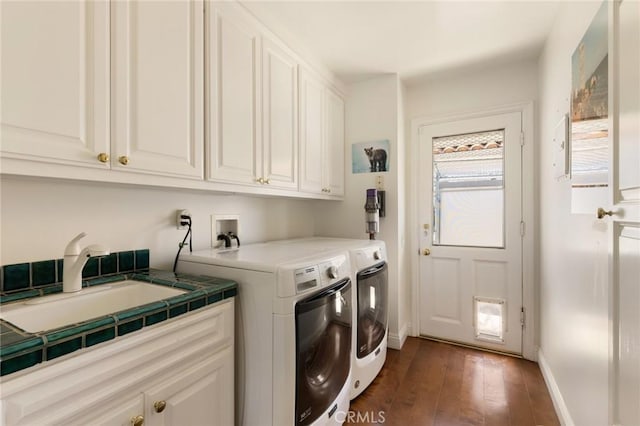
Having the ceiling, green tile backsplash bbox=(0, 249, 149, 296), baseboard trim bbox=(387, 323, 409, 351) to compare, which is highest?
the ceiling

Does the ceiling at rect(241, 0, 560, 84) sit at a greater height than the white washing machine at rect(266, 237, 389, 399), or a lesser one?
greater

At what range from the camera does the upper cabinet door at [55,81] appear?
833 millimetres

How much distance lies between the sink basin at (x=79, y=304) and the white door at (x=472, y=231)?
2.38m

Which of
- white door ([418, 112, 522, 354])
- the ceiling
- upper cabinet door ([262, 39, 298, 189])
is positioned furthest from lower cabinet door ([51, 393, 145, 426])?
white door ([418, 112, 522, 354])

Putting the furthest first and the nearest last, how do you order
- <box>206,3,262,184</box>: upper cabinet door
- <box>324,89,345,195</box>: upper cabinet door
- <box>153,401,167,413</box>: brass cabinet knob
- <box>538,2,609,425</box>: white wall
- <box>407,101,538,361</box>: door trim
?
<box>324,89,345,195</box>: upper cabinet door → <box>407,101,538,361</box>: door trim → <box>206,3,262,184</box>: upper cabinet door → <box>538,2,609,425</box>: white wall → <box>153,401,167,413</box>: brass cabinet knob

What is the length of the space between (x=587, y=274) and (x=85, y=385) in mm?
1939

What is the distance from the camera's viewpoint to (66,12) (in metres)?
0.93

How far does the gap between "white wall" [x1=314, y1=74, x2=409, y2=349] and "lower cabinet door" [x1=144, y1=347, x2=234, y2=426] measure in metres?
1.72

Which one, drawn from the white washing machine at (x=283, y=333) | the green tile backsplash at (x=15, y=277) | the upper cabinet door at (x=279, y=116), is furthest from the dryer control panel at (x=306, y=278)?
the green tile backsplash at (x=15, y=277)

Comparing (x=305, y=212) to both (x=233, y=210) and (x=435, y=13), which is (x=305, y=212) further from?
(x=435, y=13)

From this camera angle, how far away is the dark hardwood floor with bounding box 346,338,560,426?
171 centimetres

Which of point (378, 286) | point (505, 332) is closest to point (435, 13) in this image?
point (378, 286)

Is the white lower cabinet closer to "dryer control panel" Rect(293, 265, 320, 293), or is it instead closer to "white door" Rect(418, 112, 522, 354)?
"dryer control panel" Rect(293, 265, 320, 293)

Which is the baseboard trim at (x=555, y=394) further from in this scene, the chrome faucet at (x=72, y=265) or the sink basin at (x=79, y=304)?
the chrome faucet at (x=72, y=265)
